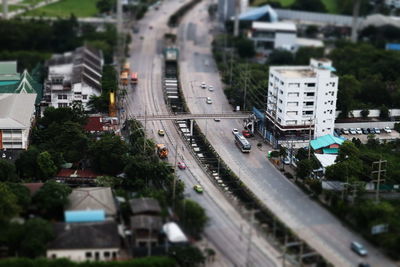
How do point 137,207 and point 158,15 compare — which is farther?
point 158,15

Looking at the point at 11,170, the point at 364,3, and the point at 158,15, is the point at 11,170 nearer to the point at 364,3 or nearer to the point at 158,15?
the point at 158,15

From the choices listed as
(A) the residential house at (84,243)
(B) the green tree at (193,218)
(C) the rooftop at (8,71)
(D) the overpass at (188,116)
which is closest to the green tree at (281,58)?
(D) the overpass at (188,116)

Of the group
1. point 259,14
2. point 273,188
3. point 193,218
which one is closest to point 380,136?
point 273,188

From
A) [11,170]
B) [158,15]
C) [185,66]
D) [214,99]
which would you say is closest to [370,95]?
[214,99]

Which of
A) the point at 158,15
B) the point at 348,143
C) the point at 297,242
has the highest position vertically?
the point at 158,15

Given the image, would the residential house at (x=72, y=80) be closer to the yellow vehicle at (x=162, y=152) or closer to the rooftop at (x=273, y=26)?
the yellow vehicle at (x=162, y=152)

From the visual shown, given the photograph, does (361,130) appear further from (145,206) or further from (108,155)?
(145,206)
